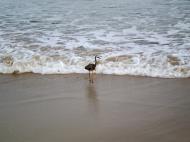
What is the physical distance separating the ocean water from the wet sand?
1.49 feet

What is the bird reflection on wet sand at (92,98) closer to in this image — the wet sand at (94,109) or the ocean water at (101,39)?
the wet sand at (94,109)

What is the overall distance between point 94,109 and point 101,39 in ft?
11.5

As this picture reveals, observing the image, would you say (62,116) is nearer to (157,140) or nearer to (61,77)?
(157,140)

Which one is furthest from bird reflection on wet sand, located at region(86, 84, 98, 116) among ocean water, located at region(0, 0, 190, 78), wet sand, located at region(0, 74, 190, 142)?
ocean water, located at region(0, 0, 190, 78)

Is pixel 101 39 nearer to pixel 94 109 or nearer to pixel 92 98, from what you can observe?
pixel 92 98

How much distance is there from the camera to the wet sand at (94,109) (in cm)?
388

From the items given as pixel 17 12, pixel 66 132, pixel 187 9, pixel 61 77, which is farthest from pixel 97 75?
pixel 17 12

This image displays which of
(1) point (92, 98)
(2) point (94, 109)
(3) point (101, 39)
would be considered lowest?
(2) point (94, 109)

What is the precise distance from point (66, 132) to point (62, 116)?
0.48m

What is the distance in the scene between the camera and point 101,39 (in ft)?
25.8

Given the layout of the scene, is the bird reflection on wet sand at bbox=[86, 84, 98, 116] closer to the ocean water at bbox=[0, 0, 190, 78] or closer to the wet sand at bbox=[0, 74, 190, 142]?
the wet sand at bbox=[0, 74, 190, 142]

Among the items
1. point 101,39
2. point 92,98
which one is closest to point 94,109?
point 92,98

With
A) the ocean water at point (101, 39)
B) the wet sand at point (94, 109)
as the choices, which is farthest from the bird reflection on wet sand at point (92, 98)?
the ocean water at point (101, 39)

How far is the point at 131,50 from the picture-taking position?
681cm
